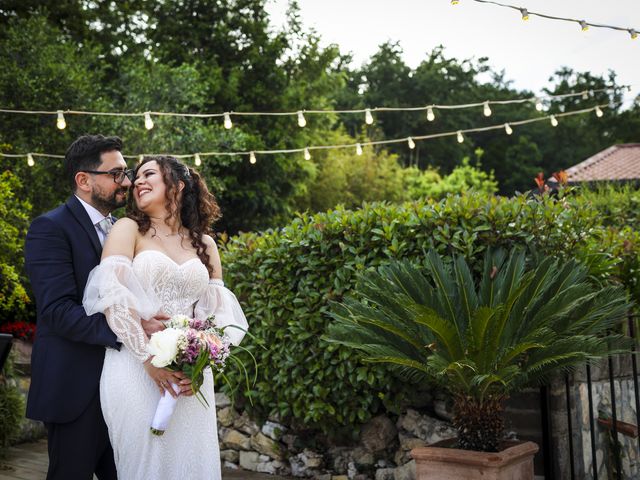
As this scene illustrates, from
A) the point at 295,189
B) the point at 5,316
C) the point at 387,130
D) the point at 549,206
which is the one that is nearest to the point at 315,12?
the point at 295,189

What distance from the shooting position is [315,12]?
1022 inches

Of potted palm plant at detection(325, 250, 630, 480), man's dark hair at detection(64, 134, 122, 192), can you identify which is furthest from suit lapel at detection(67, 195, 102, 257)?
potted palm plant at detection(325, 250, 630, 480)

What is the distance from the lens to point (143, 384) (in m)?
3.21

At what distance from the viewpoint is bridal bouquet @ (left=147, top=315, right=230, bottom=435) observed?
3.03m

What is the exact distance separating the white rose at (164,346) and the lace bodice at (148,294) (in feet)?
0.27

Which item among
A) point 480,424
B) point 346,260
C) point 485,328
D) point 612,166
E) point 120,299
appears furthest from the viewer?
point 612,166

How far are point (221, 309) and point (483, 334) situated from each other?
161 cm

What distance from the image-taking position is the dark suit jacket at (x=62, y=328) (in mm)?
3125

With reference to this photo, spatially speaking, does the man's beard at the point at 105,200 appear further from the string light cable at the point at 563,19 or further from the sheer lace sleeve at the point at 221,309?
the string light cable at the point at 563,19

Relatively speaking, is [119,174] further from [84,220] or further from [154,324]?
[154,324]

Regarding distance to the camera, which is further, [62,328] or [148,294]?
[148,294]

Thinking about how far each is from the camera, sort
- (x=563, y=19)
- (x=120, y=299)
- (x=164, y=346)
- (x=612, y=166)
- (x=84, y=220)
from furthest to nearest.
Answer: (x=612, y=166) < (x=563, y=19) < (x=84, y=220) < (x=120, y=299) < (x=164, y=346)

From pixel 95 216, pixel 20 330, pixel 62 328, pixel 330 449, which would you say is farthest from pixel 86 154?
pixel 20 330

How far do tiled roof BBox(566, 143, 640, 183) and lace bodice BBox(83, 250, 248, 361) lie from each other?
2080cm
